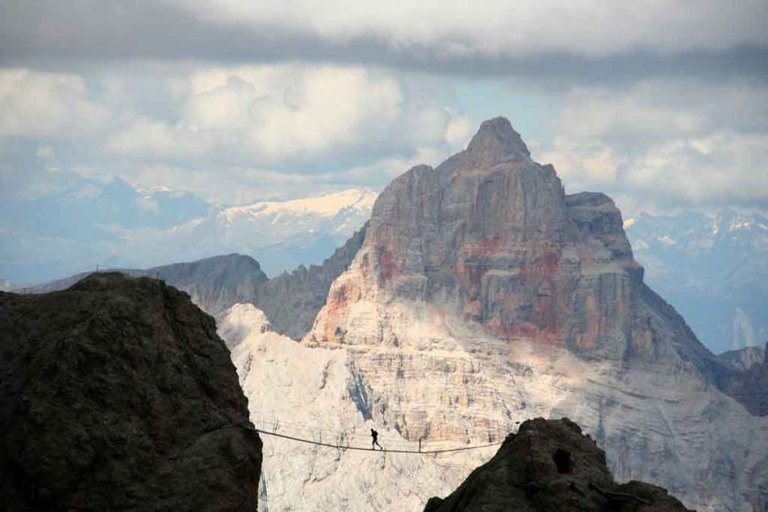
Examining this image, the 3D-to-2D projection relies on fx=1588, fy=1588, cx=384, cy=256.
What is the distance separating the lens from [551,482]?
24938mm

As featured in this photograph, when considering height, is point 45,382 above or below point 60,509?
above

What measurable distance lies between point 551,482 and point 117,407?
7024 mm

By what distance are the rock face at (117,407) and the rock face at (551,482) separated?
4028 mm

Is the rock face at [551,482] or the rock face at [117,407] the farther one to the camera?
the rock face at [117,407]

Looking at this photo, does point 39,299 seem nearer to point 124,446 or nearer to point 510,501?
point 124,446

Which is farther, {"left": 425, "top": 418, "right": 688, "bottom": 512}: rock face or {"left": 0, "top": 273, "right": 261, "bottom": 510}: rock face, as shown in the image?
{"left": 0, "top": 273, "right": 261, "bottom": 510}: rock face

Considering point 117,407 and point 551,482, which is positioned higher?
point 117,407

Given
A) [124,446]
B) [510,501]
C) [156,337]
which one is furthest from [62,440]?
[510,501]

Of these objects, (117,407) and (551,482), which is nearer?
(551,482)

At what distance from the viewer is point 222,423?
88.7 ft

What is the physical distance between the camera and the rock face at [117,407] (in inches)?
984

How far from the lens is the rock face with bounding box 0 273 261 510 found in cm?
2498

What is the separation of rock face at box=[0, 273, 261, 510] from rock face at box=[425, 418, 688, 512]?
4028mm

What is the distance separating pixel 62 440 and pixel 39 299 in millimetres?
3500
